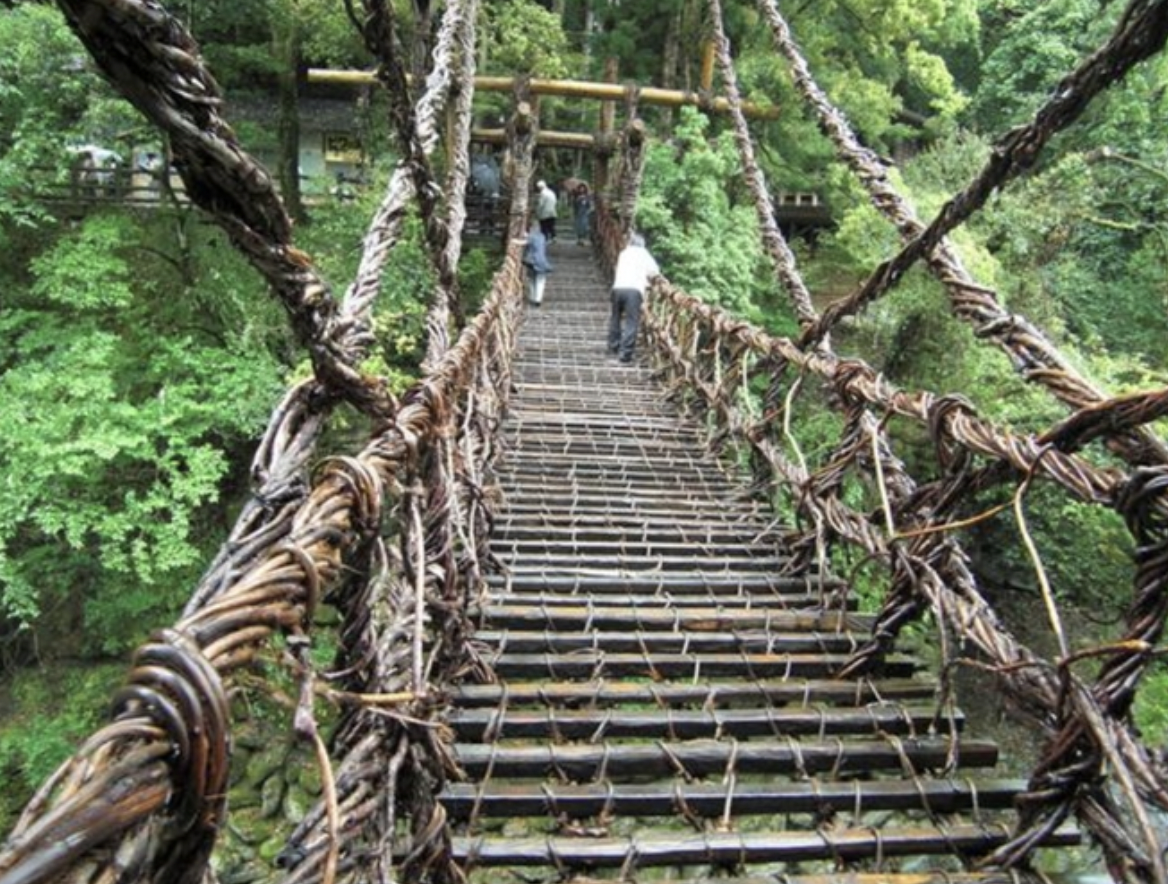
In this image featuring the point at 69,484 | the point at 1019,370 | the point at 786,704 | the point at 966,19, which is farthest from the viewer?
the point at 966,19

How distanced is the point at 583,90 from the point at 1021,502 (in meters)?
9.73

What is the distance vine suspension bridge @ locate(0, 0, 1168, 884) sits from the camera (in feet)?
2.24

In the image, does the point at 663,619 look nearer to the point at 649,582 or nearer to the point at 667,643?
the point at 667,643

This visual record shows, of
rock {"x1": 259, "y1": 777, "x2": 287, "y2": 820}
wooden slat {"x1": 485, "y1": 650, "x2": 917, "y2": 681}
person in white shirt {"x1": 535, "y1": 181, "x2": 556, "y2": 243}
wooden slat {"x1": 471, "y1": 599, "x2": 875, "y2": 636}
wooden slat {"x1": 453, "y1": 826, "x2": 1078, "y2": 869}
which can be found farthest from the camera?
person in white shirt {"x1": 535, "y1": 181, "x2": 556, "y2": 243}

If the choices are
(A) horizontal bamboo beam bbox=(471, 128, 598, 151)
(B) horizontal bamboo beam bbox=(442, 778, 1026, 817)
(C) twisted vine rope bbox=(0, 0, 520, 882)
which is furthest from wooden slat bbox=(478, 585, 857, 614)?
(A) horizontal bamboo beam bbox=(471, 128, 598, 151)

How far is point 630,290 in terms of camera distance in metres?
6.57

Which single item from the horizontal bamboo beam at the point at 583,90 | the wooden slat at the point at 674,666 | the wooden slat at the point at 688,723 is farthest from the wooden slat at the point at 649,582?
the horizontal bamboo beam at the point at 583,90

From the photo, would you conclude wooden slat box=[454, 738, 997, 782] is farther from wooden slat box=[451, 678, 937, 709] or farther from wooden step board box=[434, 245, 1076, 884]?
wooden slat box=[451, 678, 937, 709]

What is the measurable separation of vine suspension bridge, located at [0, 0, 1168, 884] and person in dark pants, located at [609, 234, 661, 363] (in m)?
3.54

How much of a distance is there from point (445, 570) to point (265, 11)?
9754 millimetres

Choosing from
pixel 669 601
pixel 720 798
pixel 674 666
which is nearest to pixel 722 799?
pixel 720 798

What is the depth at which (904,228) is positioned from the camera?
271 centimetres

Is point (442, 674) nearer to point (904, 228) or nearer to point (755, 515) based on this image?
point (755, 515)

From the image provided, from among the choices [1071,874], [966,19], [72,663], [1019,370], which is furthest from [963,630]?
[966,19]
